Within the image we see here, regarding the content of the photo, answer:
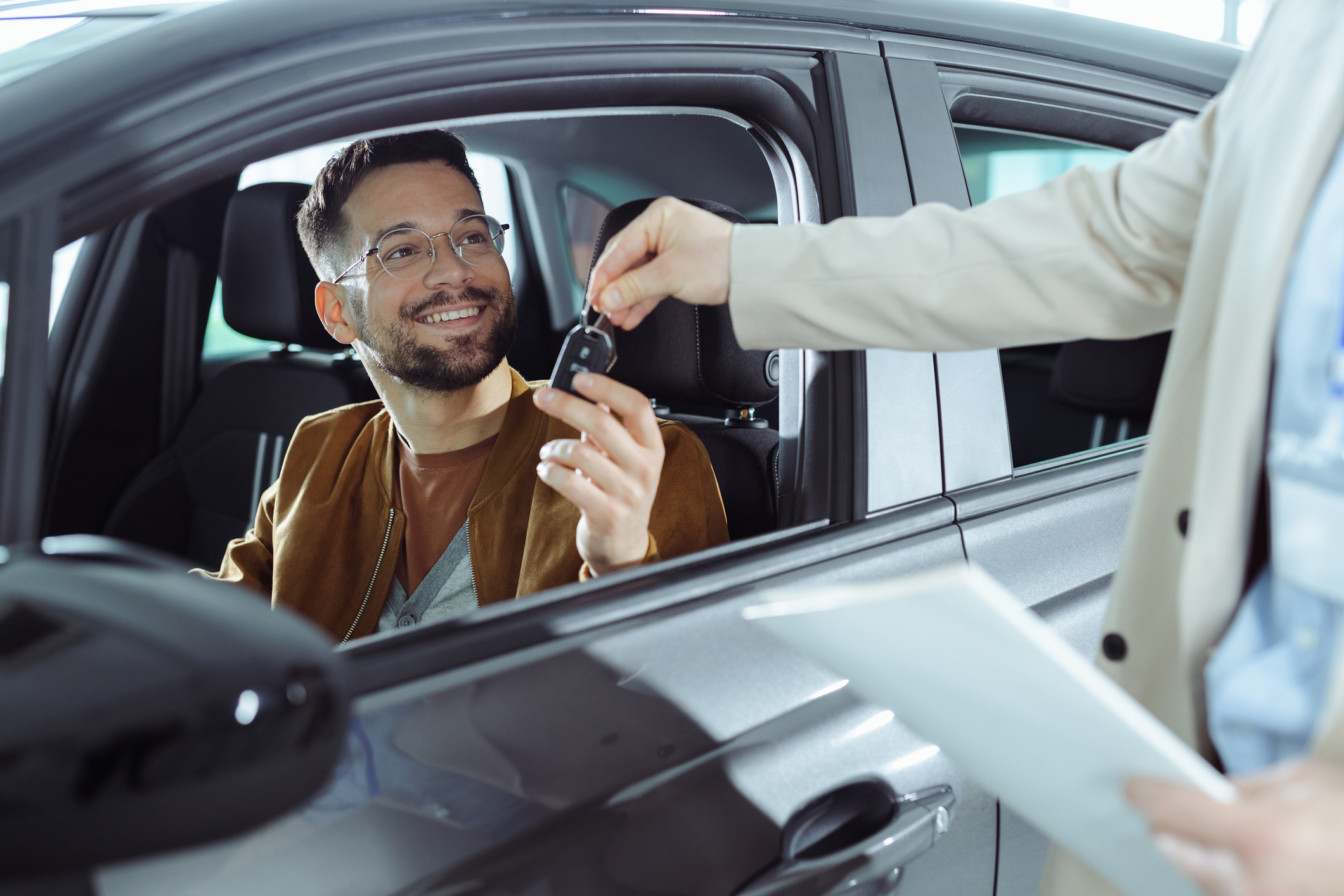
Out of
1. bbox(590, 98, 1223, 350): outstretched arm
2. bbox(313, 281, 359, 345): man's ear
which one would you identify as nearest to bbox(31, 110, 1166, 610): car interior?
bbox(313, 281, 359, 345): man's ear

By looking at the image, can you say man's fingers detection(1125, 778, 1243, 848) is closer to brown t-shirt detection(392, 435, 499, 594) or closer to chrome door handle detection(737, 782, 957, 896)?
chrome door handle detection(737, 782, 957, 896)

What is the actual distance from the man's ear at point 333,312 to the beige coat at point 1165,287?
3.72 feet

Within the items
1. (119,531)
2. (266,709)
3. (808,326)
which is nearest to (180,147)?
(266,709)

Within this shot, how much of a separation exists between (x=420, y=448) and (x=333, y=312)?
1.17 feet

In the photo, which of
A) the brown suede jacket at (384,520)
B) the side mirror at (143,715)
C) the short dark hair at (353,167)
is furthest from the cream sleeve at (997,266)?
the short dark hair at (353,167)

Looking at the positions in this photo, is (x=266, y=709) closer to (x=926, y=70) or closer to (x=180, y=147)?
(x=180, y=147)

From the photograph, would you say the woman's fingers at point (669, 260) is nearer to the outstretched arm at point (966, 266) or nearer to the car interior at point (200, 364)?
the outstretched arm at point (966, 266)

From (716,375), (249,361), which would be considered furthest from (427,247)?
(249,361)

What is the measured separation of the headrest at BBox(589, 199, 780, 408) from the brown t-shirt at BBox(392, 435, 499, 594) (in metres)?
0.30

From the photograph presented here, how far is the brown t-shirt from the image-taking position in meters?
1.81

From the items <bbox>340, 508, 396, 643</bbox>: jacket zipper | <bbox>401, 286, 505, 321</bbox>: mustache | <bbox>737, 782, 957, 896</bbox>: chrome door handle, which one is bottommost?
<bbox>737, 782, 957, 896</bbox>: chrome door handle

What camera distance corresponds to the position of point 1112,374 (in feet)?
9.45

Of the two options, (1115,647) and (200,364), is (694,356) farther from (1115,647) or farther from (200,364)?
(200,364)

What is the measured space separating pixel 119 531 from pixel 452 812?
227cm
